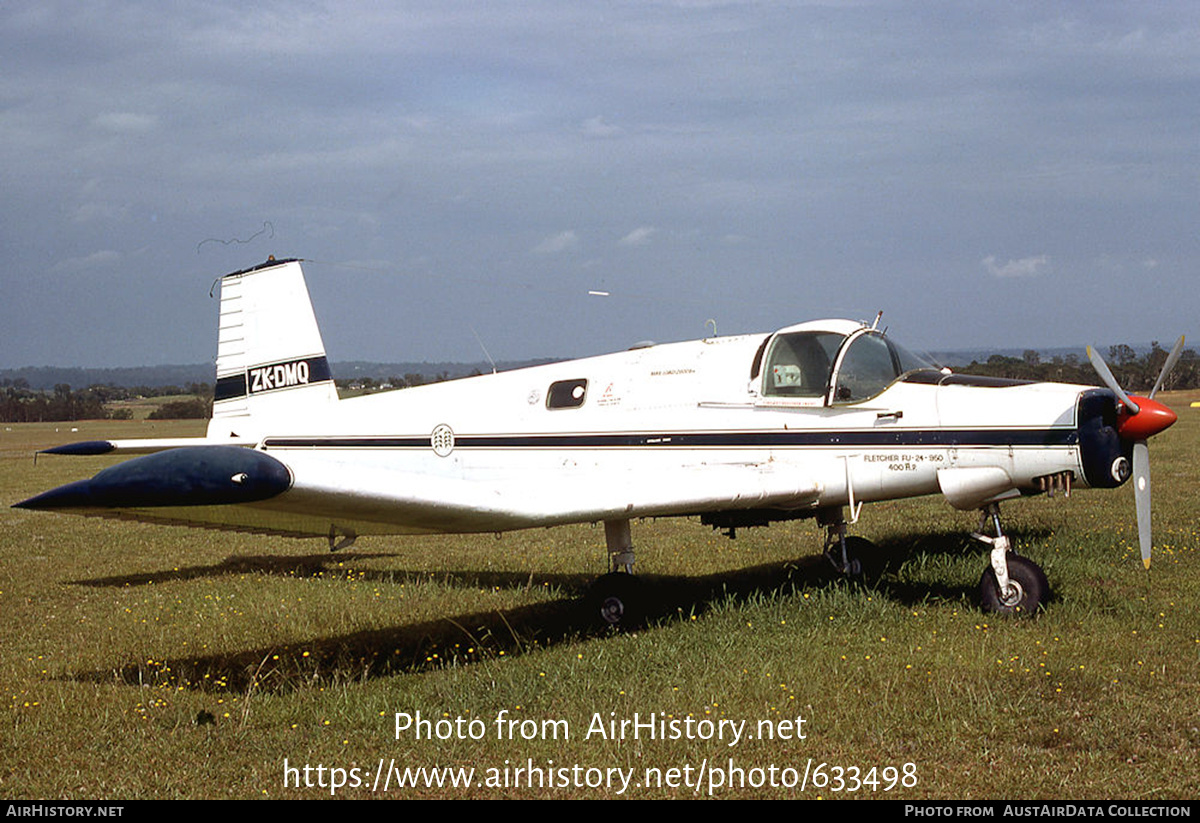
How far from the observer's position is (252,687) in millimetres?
6520

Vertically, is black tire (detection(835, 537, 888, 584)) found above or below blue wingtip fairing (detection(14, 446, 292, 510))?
below

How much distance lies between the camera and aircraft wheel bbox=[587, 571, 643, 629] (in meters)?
8.27

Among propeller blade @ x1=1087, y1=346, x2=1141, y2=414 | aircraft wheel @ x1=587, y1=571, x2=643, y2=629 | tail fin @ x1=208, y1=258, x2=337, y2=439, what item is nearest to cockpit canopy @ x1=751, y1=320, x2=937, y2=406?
propeller blade @ x1=1087, y1=346, x2=1141, y2=414

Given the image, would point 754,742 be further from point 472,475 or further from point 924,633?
point 472,475

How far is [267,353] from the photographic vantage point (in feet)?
36.6

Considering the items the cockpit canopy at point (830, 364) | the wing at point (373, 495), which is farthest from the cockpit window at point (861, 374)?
the wing at point (373, 495)

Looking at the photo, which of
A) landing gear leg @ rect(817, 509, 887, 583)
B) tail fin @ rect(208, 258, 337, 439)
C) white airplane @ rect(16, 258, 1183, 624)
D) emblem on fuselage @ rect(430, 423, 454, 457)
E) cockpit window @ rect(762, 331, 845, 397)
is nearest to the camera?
white airplane @ rect(16, 258, 1183, 624)

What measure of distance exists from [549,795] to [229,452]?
2534 mm

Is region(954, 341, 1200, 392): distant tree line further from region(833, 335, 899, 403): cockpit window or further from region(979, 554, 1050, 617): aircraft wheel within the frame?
region(979, 554, 1050, 617): aircraft wheel

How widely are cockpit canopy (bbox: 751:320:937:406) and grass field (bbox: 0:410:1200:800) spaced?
1.73 metres

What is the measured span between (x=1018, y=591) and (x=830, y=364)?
90.8 inches

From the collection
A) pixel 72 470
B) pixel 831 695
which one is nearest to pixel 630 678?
pixel 831 695

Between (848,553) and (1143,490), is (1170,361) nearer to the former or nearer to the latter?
(1143,490)

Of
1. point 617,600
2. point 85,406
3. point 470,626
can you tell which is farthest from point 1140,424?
point 85,406
